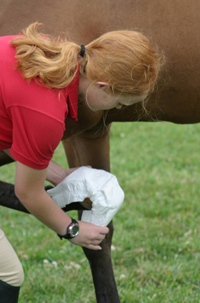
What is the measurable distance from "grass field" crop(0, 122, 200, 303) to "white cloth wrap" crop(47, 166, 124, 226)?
0.76 meters

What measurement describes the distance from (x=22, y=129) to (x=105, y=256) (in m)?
1.14

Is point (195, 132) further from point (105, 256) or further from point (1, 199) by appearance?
point (1, 199)

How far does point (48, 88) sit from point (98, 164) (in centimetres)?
95

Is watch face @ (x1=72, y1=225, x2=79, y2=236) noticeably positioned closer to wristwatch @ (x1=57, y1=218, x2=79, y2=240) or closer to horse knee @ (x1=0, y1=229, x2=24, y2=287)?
wristwatch @ (x1=57, y1=218, x2=79, y2=240)

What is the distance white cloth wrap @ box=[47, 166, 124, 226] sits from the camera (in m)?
1.57

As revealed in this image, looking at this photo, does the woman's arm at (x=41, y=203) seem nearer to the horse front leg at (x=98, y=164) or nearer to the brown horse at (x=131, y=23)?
the brown horse at (x=131, y=23)

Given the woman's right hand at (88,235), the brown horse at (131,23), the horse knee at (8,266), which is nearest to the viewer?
the horse knee at (8,266)

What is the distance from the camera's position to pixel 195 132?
16.0 feet

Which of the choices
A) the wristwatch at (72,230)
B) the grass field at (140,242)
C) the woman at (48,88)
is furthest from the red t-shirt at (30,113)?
the grass field at (140,242)

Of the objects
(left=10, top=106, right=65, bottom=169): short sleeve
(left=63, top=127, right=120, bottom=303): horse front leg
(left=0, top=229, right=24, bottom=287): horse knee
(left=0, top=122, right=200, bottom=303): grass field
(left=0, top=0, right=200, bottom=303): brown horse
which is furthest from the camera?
(left=0, top=122, right=200, bottom=303): grass field

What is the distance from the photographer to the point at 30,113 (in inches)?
48.6

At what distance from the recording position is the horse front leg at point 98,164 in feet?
6.89

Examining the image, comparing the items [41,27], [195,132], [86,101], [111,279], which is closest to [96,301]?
[111,279]

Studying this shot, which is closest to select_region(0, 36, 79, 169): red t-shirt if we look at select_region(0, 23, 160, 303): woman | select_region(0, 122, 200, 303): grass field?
select_region(0, 23, 160, 303): woman
